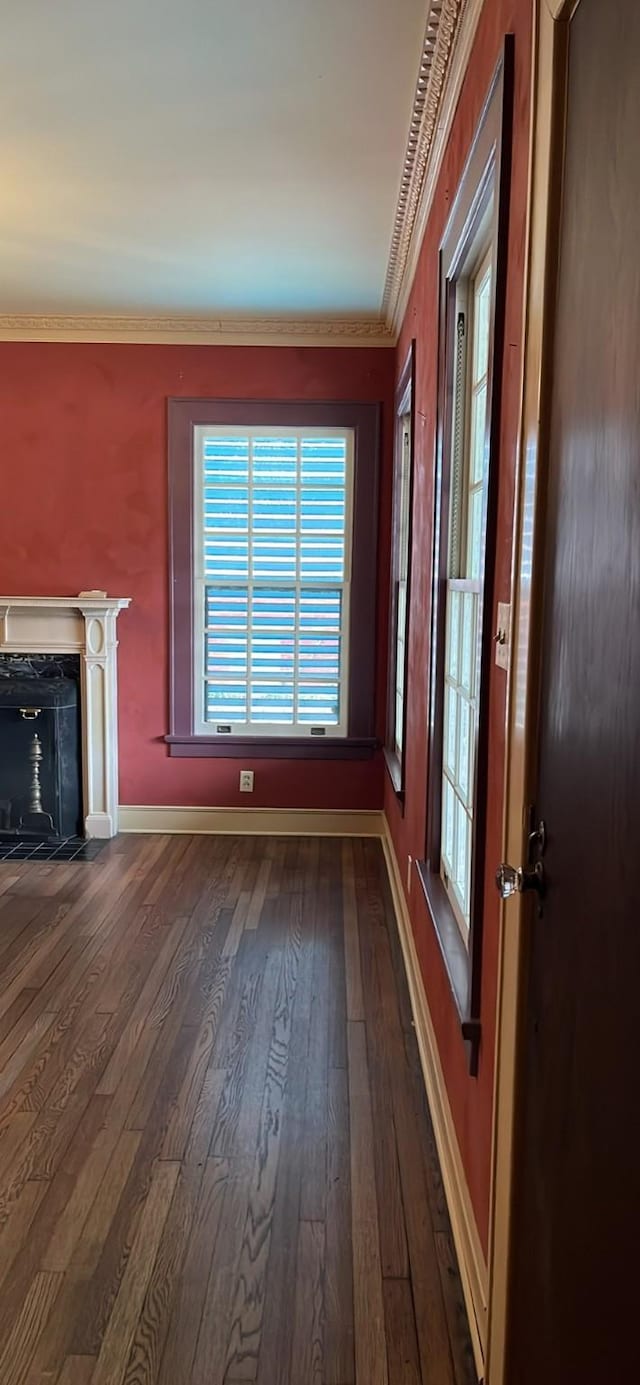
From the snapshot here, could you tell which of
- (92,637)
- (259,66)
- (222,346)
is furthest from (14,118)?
(92,637)

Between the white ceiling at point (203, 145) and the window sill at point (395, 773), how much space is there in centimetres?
213

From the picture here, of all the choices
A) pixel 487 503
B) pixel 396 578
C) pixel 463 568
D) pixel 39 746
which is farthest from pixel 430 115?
pixel 39 746

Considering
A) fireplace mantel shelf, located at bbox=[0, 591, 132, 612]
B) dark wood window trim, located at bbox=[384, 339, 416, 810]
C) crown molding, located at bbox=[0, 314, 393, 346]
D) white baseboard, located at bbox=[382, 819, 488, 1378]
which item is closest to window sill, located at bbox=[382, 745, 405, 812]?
dark wood window trim, located at bbox=[384, 339, 416, 810]

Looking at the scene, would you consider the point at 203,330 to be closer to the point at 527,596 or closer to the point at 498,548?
the point at 498,548

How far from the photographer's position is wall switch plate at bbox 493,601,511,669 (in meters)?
1.46

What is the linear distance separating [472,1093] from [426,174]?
8.40 feet

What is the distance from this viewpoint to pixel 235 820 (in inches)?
191

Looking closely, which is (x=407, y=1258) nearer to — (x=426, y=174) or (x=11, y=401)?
(x=426, y=174)

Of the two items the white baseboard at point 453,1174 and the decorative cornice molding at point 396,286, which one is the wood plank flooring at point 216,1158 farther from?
the decorative cornice molding at point 396,286

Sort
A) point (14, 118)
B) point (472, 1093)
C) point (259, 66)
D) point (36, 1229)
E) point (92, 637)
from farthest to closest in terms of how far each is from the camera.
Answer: point (92, 637)
point (14, 118)
point (259, 66)
point (36, 1229)
point (472, 1093)

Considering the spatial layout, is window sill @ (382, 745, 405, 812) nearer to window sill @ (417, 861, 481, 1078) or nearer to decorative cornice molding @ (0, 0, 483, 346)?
window sill @ (417, 861, 481, 1078)

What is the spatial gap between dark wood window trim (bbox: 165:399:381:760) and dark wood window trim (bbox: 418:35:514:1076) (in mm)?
2199

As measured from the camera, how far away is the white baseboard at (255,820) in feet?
15.8

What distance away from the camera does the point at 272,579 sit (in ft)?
15.4
